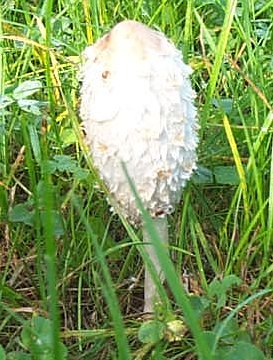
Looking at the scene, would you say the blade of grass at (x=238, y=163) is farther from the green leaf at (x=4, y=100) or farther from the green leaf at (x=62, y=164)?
the green leaf at (x=4, y=100)

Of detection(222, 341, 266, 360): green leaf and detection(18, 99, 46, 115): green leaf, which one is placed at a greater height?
detection(18, 99, 46, 115): green leaf

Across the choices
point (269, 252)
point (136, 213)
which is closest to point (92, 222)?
point (136, 213)

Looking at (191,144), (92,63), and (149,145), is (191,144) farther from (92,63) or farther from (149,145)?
(92,63)

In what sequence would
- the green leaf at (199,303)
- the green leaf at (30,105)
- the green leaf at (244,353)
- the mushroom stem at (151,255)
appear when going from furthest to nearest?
1. the green leaf at (30,105)
2. the mushroom stem at (151,255)
3. the green leaf at (199,303)
4. the green leaf at (244,353)

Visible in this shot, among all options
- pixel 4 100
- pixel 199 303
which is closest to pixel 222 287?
pixel 199 303

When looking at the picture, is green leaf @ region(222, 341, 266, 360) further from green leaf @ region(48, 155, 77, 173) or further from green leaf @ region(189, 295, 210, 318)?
green leaf @ region(48, 155, 77, 173)

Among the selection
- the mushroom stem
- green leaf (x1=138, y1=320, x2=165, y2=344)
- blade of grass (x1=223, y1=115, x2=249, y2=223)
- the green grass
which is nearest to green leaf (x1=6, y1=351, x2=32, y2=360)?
the green grass

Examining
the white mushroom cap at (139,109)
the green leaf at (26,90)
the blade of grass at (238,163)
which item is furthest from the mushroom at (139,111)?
the green leaf at (26,90)
